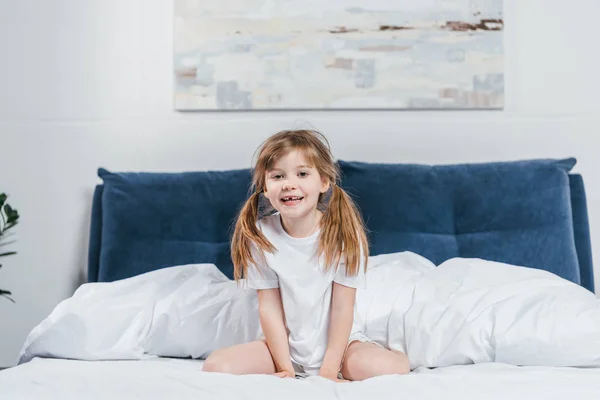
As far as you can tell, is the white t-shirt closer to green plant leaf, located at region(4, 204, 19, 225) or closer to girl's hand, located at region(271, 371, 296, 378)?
girl's hand, located at region(271, 371, 296, 378)

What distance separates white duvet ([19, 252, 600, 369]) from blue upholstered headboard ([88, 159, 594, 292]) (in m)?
0.20

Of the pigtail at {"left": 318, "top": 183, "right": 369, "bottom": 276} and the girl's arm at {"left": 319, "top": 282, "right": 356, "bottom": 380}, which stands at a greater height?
the pigtail at {"left": 318, "top": 183, "right": 369, "bottom": 276}

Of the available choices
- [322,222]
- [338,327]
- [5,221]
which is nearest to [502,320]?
[338,327]

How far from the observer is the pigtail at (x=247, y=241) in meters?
1.78

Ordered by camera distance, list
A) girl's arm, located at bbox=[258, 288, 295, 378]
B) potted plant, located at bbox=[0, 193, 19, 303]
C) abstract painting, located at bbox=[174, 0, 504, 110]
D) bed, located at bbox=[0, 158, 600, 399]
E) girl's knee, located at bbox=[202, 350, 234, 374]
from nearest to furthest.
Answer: bed, located at bbox=[0, 158, 600, 399]
girl's knee, located at bbox=[202, 350, 234, 374]
girl's arm, located at bbox=[258, 288, 295, 378]
potted plant, located at bbox=[0, 193, 19, 303]
abstract painting, located at bbox=[174, 0, 504, 110]

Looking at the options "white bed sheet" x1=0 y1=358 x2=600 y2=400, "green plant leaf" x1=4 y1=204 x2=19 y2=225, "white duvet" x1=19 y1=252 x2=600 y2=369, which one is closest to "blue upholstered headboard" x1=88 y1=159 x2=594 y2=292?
"white duvet" x1=19 y1=252 x2=600 y2=369

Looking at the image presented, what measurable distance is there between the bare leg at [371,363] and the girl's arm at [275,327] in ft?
0.48

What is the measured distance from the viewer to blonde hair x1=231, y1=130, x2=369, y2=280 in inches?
68.8

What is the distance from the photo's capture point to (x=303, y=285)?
5.76 feet

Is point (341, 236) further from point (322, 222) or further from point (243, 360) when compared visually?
point (243, 360)

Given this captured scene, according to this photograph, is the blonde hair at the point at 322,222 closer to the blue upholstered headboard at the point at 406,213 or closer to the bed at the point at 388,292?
the bed at the point at 388,292

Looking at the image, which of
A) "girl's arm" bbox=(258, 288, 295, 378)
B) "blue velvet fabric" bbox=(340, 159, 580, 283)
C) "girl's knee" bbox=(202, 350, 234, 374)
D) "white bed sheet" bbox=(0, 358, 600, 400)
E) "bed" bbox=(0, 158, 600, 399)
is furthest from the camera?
"blue velvet fabric" bbox=(340, 159, 580, 283)

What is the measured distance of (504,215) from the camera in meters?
2.19

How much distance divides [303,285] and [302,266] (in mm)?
50
